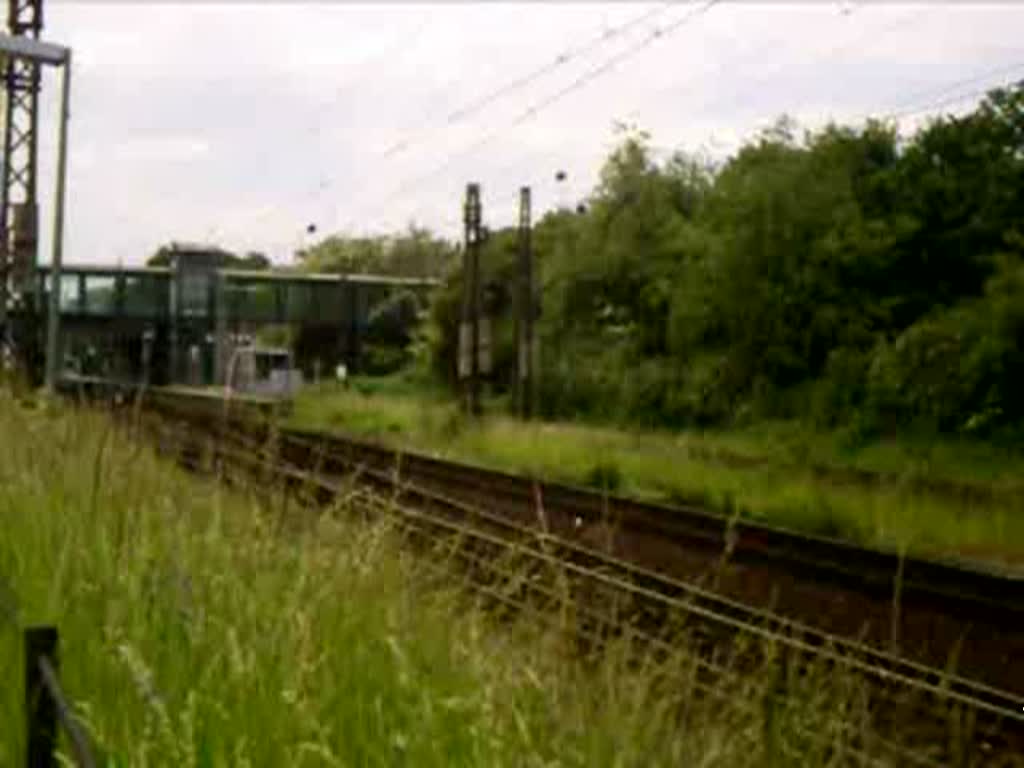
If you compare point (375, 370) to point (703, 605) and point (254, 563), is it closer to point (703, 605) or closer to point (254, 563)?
point (703, 605)

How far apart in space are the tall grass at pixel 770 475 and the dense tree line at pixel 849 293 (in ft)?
5.91

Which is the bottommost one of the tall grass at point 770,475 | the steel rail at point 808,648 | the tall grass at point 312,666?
the tall grass at point 770,475

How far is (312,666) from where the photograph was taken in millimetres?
4176

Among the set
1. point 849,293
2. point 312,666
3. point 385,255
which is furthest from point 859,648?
point 385,255

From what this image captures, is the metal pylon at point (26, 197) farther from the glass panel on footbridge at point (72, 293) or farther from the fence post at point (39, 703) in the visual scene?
the glass panel on footbridge at point (72, 293)

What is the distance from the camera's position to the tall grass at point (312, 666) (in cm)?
384

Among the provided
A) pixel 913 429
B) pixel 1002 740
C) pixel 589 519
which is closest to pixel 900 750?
pixel 1002 740

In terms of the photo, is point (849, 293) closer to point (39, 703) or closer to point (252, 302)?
point (39, 703)

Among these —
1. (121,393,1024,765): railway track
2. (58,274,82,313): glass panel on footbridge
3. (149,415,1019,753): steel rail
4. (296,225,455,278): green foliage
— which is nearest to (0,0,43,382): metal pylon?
(121,393,1024,765): railway track

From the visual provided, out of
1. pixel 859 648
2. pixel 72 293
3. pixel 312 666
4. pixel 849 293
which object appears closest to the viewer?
pixel 312 666

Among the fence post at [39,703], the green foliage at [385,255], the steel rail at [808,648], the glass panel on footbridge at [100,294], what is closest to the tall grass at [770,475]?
the steel rail at [808,648]

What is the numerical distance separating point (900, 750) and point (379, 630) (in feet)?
5.85

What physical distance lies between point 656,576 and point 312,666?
801cm

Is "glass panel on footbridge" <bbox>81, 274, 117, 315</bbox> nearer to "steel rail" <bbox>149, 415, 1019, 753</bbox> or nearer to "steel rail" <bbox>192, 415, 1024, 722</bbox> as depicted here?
"steel rail" <bbox>192, 415, 1024, 722</bbox>
